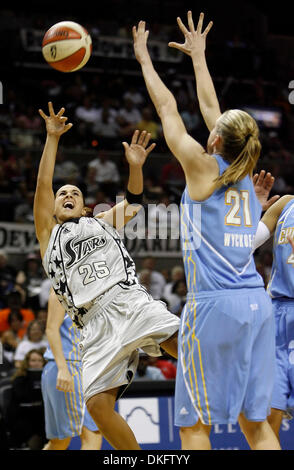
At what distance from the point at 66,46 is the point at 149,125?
10.6 metres

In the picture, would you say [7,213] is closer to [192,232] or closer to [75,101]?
[75,101]

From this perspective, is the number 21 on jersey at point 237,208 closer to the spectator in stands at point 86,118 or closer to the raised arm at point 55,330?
the raised arm at point 55,330

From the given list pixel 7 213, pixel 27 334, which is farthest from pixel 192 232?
pixel 7 213

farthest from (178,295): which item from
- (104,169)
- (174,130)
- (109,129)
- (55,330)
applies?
(174,130)

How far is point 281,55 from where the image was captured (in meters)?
20.3

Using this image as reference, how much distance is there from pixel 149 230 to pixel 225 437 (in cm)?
540

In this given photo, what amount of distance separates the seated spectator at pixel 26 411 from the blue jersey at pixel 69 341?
4.65ft

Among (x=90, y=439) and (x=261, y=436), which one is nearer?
(x=261, y=436)

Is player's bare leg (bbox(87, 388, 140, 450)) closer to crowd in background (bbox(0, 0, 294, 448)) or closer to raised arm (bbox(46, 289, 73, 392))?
raised arm (bbox(46, 289, 73, 392))

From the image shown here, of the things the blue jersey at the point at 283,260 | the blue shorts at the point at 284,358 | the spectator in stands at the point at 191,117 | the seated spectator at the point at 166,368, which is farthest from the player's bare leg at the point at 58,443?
the spectator in stands at the point at 191,117

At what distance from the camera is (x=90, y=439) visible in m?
6.09

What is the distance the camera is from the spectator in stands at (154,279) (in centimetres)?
1127

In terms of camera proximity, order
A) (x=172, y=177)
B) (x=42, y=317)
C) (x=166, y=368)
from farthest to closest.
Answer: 1. (x=172, y=177)
2. (x=42, y=317)
3. (x=166, y=368)

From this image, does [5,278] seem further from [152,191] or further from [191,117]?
[191,117]
